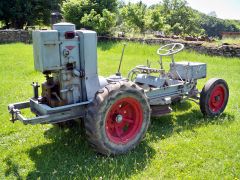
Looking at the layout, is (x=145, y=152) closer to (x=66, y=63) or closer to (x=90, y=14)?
(x=66, y=63)

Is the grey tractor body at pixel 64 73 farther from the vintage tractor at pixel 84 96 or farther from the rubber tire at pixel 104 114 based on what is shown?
the rubber tire at pixel 104 114

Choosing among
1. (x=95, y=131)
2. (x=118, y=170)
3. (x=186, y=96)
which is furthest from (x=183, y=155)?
(x=186, y=96)

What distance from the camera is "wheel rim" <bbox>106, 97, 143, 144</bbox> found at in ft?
13.7

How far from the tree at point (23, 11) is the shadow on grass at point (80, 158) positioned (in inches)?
869

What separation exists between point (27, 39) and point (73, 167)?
16.7 m

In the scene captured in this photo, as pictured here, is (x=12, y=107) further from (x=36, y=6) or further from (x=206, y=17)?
(x=206, y=17)

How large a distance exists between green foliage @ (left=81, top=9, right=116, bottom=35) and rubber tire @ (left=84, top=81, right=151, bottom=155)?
44.2 feet

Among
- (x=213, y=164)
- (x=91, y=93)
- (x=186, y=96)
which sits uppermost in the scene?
(x=91, y=93)

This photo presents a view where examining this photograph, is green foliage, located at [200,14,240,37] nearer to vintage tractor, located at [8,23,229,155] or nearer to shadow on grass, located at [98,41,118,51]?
shadow on grass, located at [98,41,118,51]

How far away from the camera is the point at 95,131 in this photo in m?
3.81

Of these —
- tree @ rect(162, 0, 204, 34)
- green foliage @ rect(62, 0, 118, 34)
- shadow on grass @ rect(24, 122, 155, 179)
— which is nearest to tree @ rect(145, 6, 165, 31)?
green foliage @ rect(62, 0, 118, 34)

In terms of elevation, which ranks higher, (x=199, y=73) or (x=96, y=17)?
(x=96, y=17)

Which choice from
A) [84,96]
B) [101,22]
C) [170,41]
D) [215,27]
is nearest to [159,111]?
[84,96]

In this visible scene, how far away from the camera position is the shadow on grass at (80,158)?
3760 millimetres
